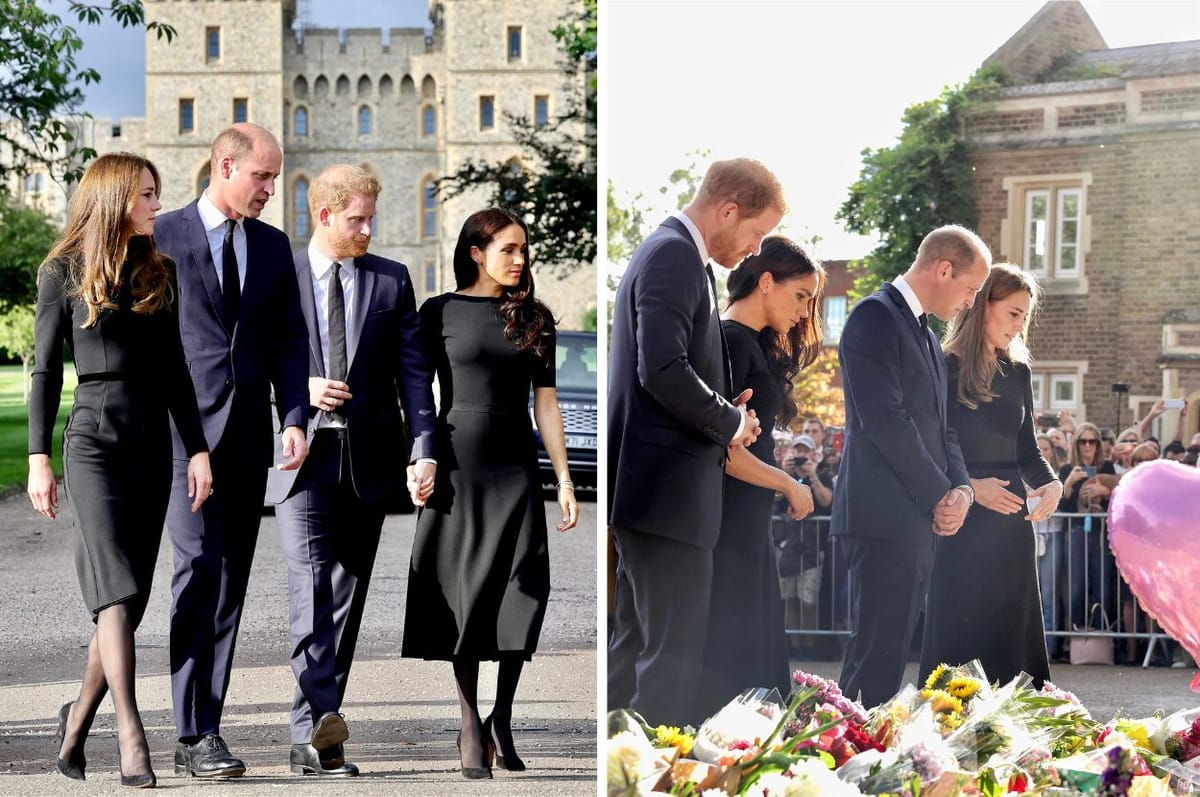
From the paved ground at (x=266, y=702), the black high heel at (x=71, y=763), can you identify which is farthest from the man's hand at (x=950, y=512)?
the black high heel at (x=71, y=763)

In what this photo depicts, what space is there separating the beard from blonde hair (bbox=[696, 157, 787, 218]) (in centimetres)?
137

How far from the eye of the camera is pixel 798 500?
377 cm

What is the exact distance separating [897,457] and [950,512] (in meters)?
0.21

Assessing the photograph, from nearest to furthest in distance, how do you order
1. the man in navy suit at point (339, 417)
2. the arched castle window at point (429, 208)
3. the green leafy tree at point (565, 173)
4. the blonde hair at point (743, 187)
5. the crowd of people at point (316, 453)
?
the blonde hair at point (743, 187) < the crowd of people at point (316, 453) < the man in navy suit at point (339, 417) < the arched castle window at point (429, 208) < the green leafy tree at point (565, 173)

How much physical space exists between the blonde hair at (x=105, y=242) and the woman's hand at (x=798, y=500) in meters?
1.76

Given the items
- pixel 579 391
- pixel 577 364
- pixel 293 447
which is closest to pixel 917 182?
pixel 293 447

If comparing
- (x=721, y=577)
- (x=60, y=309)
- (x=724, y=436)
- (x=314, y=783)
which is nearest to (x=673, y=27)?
(x=724, y=436)

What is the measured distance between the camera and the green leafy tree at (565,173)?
12.3m

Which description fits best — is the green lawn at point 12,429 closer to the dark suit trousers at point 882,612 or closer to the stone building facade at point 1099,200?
the dark suit trousers at point 882,612

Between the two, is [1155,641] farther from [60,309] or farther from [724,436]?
[60,309]

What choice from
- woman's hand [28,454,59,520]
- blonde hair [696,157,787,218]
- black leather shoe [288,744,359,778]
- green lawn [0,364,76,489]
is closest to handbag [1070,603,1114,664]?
blonde hair [696,157,787,218]

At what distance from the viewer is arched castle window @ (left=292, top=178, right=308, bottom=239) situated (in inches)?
197

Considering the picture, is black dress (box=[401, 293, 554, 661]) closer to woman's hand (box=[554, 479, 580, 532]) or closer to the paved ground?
woman's hand (box=[554, 479, 580, 532])

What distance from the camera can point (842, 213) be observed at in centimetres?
382
